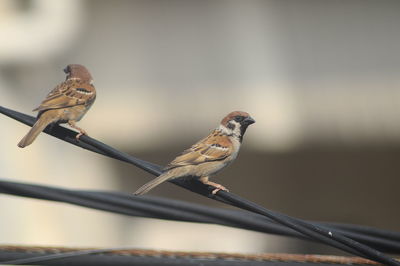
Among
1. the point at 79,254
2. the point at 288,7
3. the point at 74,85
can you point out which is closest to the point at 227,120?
the point at 74,85

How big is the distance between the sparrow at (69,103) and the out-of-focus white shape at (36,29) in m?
8.72

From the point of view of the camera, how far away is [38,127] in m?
4.39

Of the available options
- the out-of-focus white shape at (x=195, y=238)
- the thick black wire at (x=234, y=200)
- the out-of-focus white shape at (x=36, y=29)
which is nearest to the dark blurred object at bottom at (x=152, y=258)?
the thick black wire at (x=234, y=200)

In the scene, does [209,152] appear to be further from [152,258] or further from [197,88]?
[197,88]

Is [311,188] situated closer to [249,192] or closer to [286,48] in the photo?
[249,192]

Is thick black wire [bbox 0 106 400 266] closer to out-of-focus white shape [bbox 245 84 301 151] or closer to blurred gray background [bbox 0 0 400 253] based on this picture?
blurred gray background [bbox 0 0 400 253]

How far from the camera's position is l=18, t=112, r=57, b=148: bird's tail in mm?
4324

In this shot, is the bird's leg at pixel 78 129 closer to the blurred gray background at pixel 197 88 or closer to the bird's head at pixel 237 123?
the bird's head at pixel 237 123

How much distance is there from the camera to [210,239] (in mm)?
15938

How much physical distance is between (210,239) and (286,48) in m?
3.09

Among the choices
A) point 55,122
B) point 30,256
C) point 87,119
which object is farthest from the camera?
point 87,119

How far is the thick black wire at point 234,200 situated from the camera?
430 centimetres

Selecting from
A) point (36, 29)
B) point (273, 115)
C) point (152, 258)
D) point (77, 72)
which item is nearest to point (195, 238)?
point (273, 115)

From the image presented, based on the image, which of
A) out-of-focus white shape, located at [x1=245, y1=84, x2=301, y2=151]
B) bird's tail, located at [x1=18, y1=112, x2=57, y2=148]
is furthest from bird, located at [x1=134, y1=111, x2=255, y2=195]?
out-of-focus white shape, located at [x1=245, y1=84, x2=301, y2=151]
